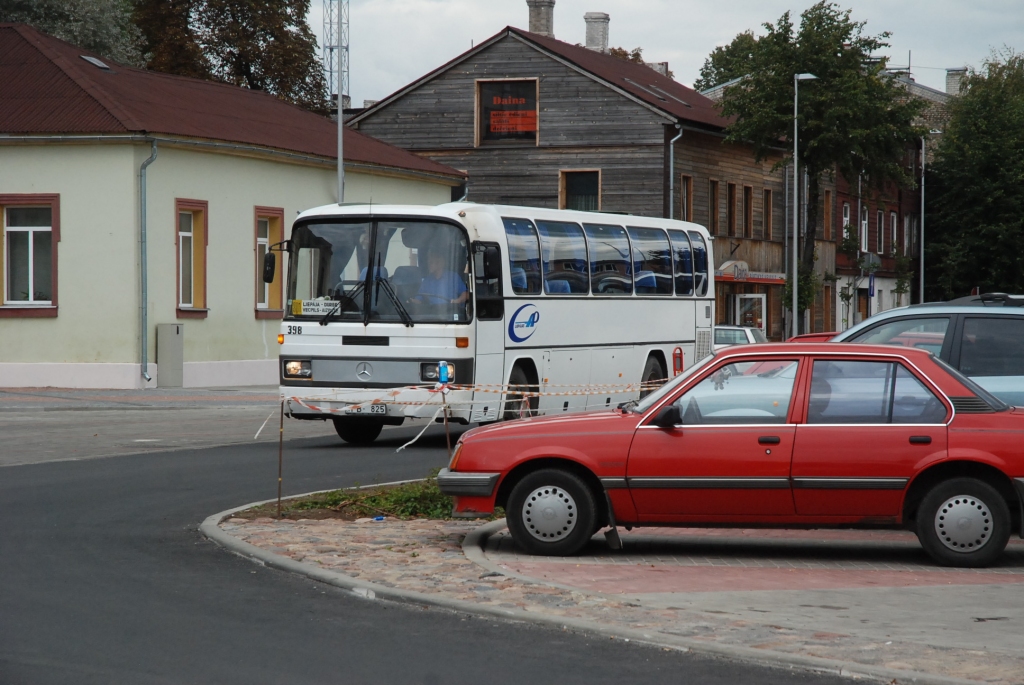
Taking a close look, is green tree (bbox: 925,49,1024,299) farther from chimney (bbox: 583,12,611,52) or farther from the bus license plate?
the bus license plate

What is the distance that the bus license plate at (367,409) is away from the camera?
60.8 feet

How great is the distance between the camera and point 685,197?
5203 cm

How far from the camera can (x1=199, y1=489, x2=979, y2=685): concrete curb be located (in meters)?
6.67

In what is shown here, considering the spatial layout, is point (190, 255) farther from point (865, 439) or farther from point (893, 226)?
point (893, 226)

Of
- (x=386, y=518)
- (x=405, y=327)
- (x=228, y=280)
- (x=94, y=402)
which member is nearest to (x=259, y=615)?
(x=386, y=518)

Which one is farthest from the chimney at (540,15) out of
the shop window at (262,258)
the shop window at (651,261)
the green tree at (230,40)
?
the shop window at (651,261)

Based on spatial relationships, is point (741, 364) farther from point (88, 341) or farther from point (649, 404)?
point (88, 341)

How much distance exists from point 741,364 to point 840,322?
58.3 metres

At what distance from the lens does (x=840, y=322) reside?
66.6 meters

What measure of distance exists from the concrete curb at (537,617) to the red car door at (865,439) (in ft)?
6.56

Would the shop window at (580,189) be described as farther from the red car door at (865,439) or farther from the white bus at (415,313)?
the red car door at (865,439)

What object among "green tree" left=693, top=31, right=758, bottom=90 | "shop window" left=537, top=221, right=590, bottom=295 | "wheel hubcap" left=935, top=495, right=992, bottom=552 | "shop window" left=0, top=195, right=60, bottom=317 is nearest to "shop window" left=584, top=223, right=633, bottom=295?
"shop window" left=537, top=221, right=590, bottom=295

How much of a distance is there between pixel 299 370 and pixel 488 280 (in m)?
2.63

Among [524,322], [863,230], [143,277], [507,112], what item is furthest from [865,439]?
[863,230]
